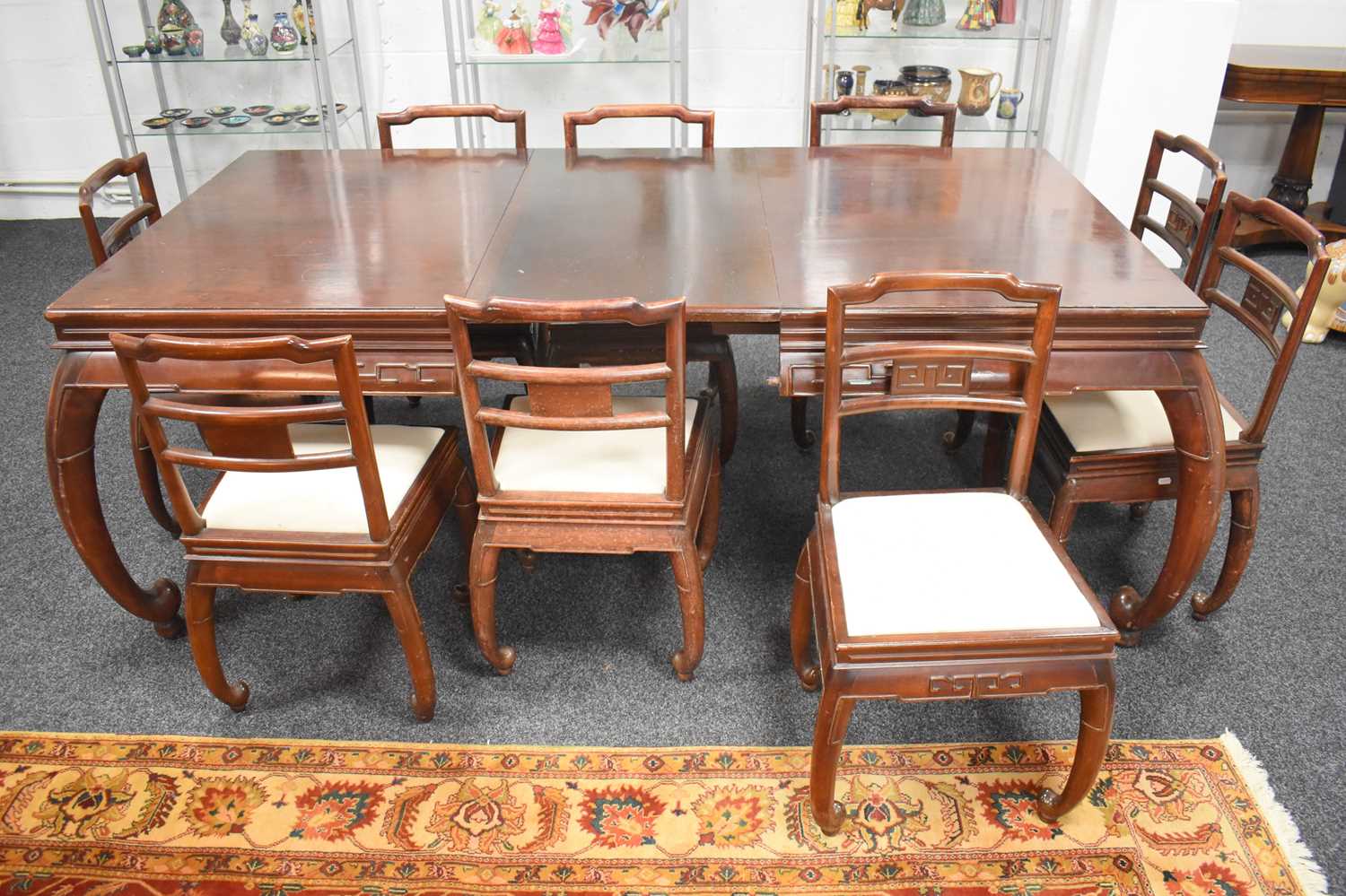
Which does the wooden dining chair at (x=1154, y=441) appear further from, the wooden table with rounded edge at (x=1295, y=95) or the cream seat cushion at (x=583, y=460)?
the wooden table with rounded edge at (x=1295, y=95)

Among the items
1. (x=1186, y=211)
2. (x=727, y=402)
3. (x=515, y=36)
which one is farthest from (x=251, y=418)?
(x=515, y=36)

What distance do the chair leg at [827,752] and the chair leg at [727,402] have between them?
1.12 metres

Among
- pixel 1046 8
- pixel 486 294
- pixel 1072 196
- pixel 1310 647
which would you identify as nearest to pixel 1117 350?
pixel 1072 196

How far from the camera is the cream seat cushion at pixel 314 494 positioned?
1.84 metres

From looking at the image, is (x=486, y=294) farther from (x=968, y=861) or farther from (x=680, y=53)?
(x=680, y=53)

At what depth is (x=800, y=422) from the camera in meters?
2.84

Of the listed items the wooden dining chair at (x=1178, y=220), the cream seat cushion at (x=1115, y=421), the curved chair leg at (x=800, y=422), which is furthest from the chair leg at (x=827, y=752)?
the curved chair leg at (x=800, y=422)

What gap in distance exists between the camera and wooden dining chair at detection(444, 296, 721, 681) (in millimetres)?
1662

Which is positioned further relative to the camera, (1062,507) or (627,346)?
(627,346)

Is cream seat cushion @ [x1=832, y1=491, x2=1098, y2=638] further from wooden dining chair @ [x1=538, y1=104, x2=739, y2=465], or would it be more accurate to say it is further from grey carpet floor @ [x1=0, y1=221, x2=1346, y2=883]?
wooden dining chair @ [x1=538, y1=104, x2=739, y2=465]

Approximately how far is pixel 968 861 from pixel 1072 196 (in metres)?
A: 1.47

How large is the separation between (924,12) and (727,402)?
1.83 meters

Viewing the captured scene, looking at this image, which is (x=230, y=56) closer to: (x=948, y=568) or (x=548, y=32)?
(x=548, y=32)

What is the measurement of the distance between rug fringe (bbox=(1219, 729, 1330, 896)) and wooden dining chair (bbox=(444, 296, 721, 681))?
1.03 m
